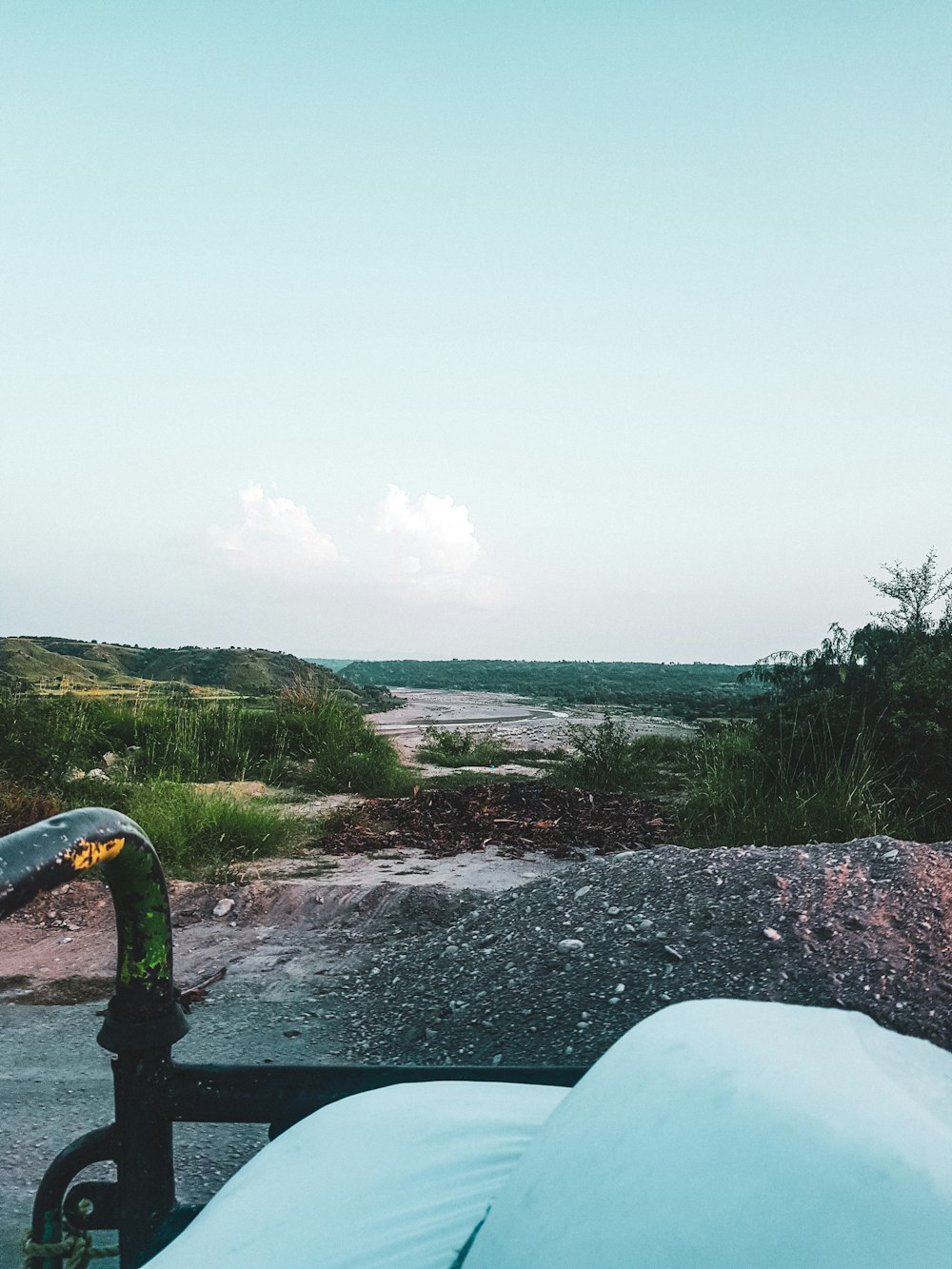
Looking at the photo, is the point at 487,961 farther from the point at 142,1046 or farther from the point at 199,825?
the point at 142,1046

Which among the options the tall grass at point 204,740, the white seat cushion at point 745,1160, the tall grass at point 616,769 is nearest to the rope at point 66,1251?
the white seat cushion at point 745,1160

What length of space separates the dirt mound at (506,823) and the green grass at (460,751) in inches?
130

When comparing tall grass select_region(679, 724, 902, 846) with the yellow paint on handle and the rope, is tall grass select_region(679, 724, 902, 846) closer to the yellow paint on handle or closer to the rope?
the rope

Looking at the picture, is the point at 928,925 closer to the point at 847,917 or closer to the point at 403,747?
the point at 847,917

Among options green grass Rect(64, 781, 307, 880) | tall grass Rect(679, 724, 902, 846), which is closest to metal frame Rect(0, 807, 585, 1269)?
green grass Rect(64, 781, 307, 880)

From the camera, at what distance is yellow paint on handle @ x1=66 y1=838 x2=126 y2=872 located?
93 cm

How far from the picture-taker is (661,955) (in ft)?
12.7

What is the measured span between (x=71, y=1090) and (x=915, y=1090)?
3.36m

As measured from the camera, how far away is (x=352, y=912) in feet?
17.1

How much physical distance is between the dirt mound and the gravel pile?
2087 mm

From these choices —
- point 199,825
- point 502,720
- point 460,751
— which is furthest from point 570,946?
point 502,720

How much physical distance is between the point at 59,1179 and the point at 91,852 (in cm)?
66

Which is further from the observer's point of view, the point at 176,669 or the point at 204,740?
the point at 176,669

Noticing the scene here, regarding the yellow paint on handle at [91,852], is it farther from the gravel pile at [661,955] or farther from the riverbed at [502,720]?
the riverbed at [502,720]
